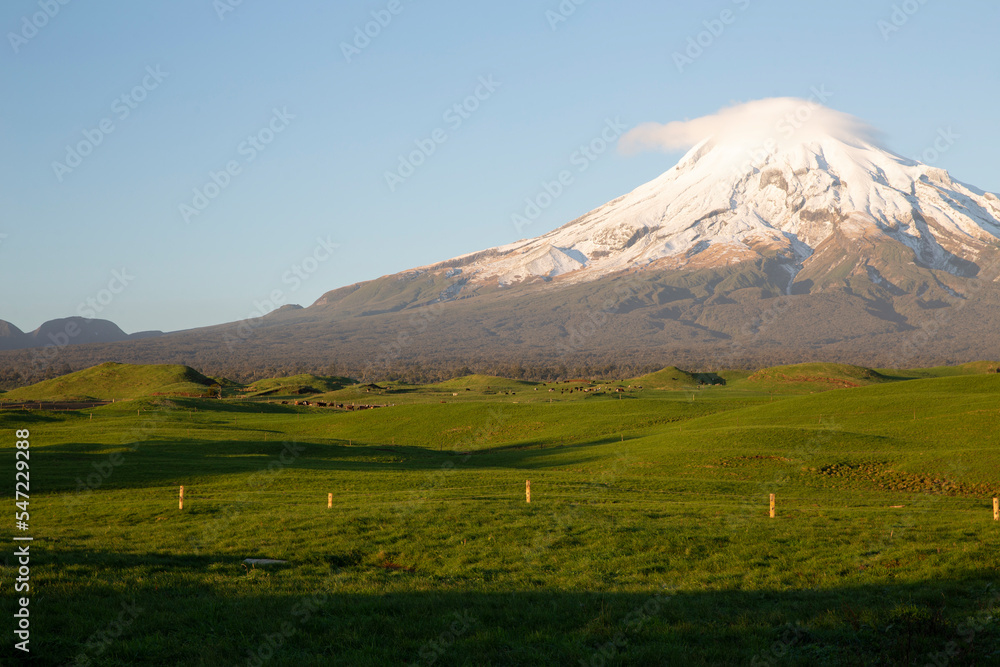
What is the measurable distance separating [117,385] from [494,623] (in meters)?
123

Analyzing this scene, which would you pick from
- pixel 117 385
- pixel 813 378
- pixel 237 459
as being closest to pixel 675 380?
pixel 813 378

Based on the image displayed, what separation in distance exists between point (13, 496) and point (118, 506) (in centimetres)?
809

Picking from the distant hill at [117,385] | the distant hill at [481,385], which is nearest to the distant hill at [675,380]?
the distant hill at [481,385]

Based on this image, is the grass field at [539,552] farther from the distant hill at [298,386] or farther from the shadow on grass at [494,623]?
the distant hill at [298,386]

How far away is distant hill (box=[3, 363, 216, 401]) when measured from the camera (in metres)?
111

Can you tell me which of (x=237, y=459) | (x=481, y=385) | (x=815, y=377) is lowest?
(x=237, y=459)

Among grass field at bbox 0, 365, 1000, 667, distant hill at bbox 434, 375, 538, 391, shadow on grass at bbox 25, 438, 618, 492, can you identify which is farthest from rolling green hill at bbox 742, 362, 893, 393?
shadow on grass at bbox 25, 438, 618, 492

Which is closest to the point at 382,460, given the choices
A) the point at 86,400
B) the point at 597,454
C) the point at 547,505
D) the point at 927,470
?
the point at 597,454

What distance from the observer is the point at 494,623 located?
12.8 meters

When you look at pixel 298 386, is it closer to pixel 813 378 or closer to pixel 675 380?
pixel 675 380

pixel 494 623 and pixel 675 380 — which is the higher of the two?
pixel 675 380

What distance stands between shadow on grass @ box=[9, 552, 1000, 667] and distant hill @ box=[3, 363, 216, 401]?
10196 centimetres

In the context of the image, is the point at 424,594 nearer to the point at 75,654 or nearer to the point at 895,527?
the point at 75,654

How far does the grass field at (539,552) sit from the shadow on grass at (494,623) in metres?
0.06
